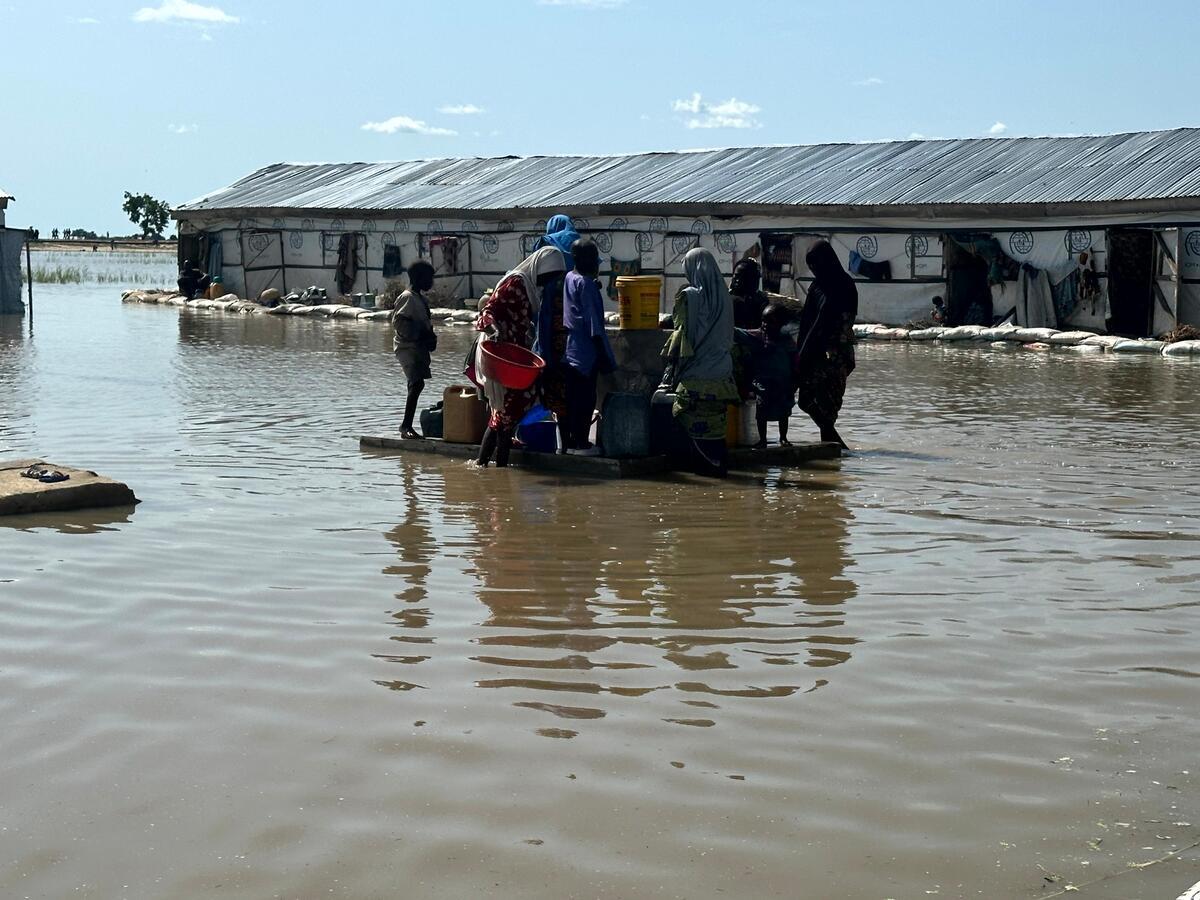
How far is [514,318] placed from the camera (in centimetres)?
909

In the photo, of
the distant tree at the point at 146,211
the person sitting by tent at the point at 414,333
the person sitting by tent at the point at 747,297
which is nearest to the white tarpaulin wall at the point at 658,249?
the person sitting by tent at the point at 747,297

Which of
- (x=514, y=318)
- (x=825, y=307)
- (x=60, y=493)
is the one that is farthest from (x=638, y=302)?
(x=60, y=493)

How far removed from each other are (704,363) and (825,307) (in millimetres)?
1364

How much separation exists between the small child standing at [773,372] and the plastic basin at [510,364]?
5.22ft

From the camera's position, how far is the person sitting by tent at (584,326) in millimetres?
8906

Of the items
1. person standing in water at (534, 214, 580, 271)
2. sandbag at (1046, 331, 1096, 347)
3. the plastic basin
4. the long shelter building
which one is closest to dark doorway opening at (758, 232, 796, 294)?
the long shelter building

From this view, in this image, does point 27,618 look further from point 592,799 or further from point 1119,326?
point 1119,326

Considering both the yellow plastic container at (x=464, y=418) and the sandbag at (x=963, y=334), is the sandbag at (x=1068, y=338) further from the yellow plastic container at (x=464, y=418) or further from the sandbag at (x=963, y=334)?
the yellow plastic container at (x=464, y=418)

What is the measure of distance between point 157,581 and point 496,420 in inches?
138

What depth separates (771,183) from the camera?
25312mm

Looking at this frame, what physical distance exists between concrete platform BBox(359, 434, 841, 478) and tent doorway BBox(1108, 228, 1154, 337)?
40.6ft

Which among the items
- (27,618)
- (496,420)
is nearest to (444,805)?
(27,618)

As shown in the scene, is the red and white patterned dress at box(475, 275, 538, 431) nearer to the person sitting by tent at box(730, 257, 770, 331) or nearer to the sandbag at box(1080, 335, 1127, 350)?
the person sitting by tent at box(730, 257, 770, 331)

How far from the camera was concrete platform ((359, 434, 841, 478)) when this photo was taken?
894 centimetres
